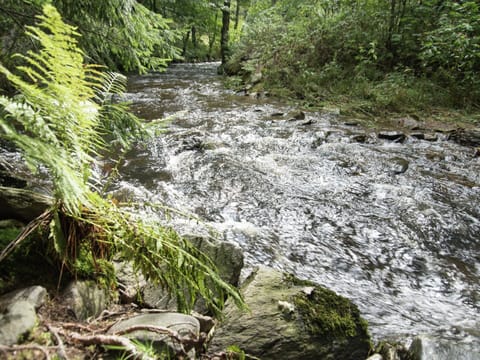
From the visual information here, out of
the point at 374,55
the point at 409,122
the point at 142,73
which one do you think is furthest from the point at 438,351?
the point at 374,55

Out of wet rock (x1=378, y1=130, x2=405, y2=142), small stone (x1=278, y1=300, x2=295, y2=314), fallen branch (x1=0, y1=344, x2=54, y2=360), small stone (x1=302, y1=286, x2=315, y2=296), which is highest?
wet rock (x1=378, y1=130, x2=405, y2=142)

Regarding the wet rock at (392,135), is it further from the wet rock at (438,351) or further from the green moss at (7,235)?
the green moss at (7,235)

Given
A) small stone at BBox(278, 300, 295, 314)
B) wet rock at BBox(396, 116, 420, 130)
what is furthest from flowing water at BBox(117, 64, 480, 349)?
wet rock at BBox(396, 116, 420, 130)

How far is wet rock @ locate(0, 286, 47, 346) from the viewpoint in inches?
62.3

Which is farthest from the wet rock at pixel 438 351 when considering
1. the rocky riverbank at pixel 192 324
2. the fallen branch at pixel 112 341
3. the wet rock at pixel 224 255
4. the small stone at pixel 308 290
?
the fallen branch at pixel 112 341

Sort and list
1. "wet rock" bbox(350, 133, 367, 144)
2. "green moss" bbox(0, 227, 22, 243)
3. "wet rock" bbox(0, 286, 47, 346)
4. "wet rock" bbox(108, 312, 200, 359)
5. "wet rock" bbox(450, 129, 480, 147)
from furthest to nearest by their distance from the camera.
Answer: "wet rock" bbox(350, 133, 367, 144) < "wet rock" bbox(450, 129, 480, 147) < "green moss" bbox(0, 227, 22, 243) < "wet rock" bbox(108, 312, 200, 359) < "wet rock" bbox(0, 286, 47, 346)

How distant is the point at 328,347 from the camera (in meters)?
2.34

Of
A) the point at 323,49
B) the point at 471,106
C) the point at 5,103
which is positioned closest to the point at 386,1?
the point at 323,49

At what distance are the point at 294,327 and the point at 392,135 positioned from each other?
6778 mm

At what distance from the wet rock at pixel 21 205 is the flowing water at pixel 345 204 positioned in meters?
1.17

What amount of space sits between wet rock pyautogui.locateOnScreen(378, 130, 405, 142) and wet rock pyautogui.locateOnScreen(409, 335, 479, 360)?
20.4ft

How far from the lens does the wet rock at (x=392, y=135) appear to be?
311 inches

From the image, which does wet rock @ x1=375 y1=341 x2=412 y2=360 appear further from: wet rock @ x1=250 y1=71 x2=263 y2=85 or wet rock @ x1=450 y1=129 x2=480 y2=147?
wet rock @ x1=250 y1=71 x2=263 y2=85

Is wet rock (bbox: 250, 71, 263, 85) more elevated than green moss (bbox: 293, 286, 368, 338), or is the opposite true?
wet rock (bbox: 250, 71, 263, 85)
